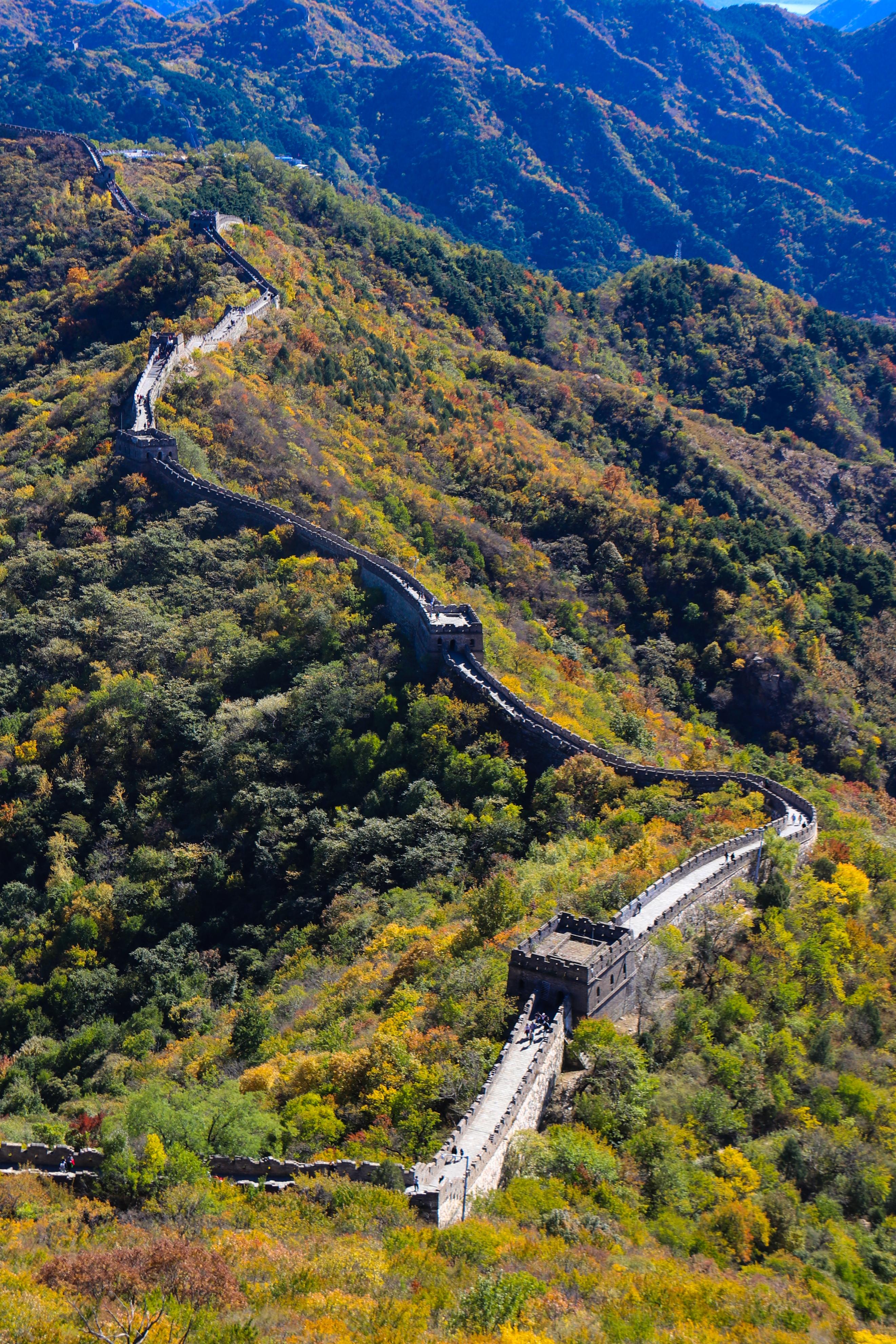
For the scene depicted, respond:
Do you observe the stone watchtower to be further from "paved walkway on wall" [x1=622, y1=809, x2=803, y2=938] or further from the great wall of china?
"paved walkway on wall" [x1=622, y1=809, x2=803, y2=938]

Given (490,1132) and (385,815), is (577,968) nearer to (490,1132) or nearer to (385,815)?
(490,1132)

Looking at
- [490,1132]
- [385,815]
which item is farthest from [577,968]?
[385,815]

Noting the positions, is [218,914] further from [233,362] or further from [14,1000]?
[233,362]

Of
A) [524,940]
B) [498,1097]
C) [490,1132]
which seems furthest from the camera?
[524,940]

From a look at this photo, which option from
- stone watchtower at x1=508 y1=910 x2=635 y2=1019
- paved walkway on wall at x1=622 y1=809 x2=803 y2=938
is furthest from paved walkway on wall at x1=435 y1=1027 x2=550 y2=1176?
paved walkway on wall at x1=622 y1=809 x2=803 y2=938

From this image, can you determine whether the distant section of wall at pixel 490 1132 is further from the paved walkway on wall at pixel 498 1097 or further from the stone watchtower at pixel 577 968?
the stone watchtower at pixel 577 968
